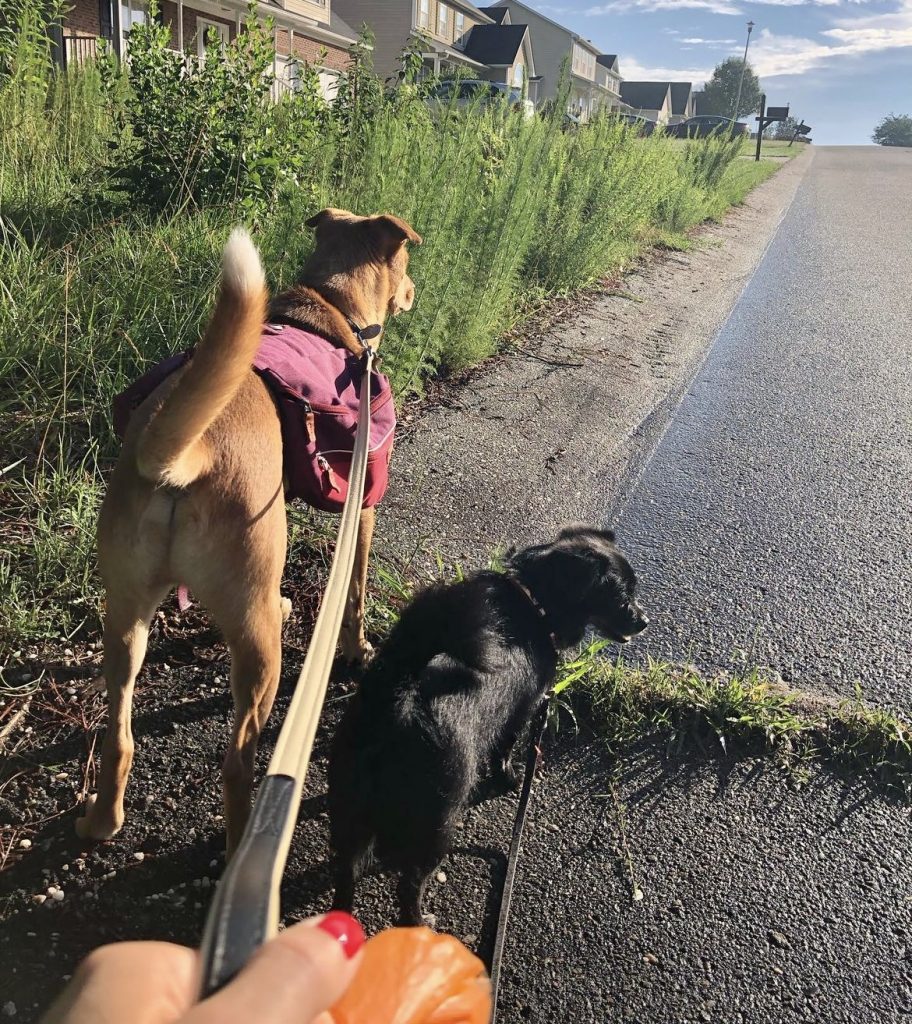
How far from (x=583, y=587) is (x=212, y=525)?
1.35 meters

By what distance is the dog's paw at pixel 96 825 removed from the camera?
216cm

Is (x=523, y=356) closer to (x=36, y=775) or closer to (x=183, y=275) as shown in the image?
(x=183, y=275)

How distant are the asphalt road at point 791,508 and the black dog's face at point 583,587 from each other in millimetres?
616

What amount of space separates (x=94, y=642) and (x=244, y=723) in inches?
44.7

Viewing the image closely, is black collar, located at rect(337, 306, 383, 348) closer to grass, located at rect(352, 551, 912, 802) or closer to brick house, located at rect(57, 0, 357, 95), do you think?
grass, located at rect(352, 551, 912, 802)

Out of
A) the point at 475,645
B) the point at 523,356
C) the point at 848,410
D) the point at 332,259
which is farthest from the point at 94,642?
the point at 848,410

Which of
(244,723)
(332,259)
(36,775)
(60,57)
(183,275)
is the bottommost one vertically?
(36,775)

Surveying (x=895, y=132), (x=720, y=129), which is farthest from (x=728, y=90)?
(x=720, y=129)

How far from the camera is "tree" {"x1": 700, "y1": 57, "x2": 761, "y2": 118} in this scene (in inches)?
3775

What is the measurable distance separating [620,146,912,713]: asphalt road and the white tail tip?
2397 mm

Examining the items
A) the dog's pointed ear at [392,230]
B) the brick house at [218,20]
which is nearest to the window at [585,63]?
the brick house at [218,20]

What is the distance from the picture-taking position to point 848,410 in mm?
6480

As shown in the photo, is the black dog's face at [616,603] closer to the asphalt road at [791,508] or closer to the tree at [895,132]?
the asphalt road at [791,508]

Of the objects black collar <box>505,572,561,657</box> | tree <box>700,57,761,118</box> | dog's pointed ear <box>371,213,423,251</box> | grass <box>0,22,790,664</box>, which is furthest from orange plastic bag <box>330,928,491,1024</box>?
tree <box>700,57,761,118</box>
